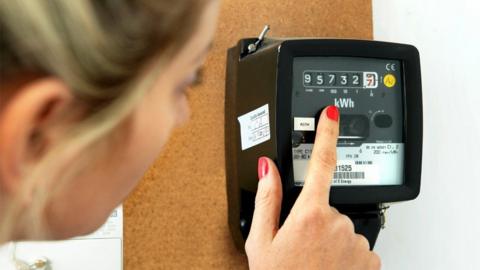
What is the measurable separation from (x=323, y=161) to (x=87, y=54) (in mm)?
365

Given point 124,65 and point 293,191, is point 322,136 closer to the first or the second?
point 293,191

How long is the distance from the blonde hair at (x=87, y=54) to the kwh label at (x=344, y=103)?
35 centimetres

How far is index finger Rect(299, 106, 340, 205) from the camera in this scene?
641mm

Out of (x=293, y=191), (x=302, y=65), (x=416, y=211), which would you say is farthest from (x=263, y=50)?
(x=416, y=211)

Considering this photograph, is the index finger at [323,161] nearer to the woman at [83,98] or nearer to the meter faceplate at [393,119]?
the meter faceplate at [393,119]

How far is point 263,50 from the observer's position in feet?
2.30

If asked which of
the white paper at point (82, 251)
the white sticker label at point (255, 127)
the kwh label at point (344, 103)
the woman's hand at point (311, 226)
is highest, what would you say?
the kwh label at point (344, 103)

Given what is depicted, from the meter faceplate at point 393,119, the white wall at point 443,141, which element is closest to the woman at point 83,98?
the meter faceplate at point 393,119

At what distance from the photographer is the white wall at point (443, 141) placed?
0.80 metres

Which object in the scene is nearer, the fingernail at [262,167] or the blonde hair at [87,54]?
the blonde hair at [87,54]

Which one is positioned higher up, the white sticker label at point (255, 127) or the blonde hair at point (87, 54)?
the blonde hair at point (87, 54)

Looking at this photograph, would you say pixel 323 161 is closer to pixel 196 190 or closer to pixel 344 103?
pixel 344 103

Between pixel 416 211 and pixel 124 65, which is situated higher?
pixel 124 65

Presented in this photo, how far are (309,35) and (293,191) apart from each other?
280 millimetres
